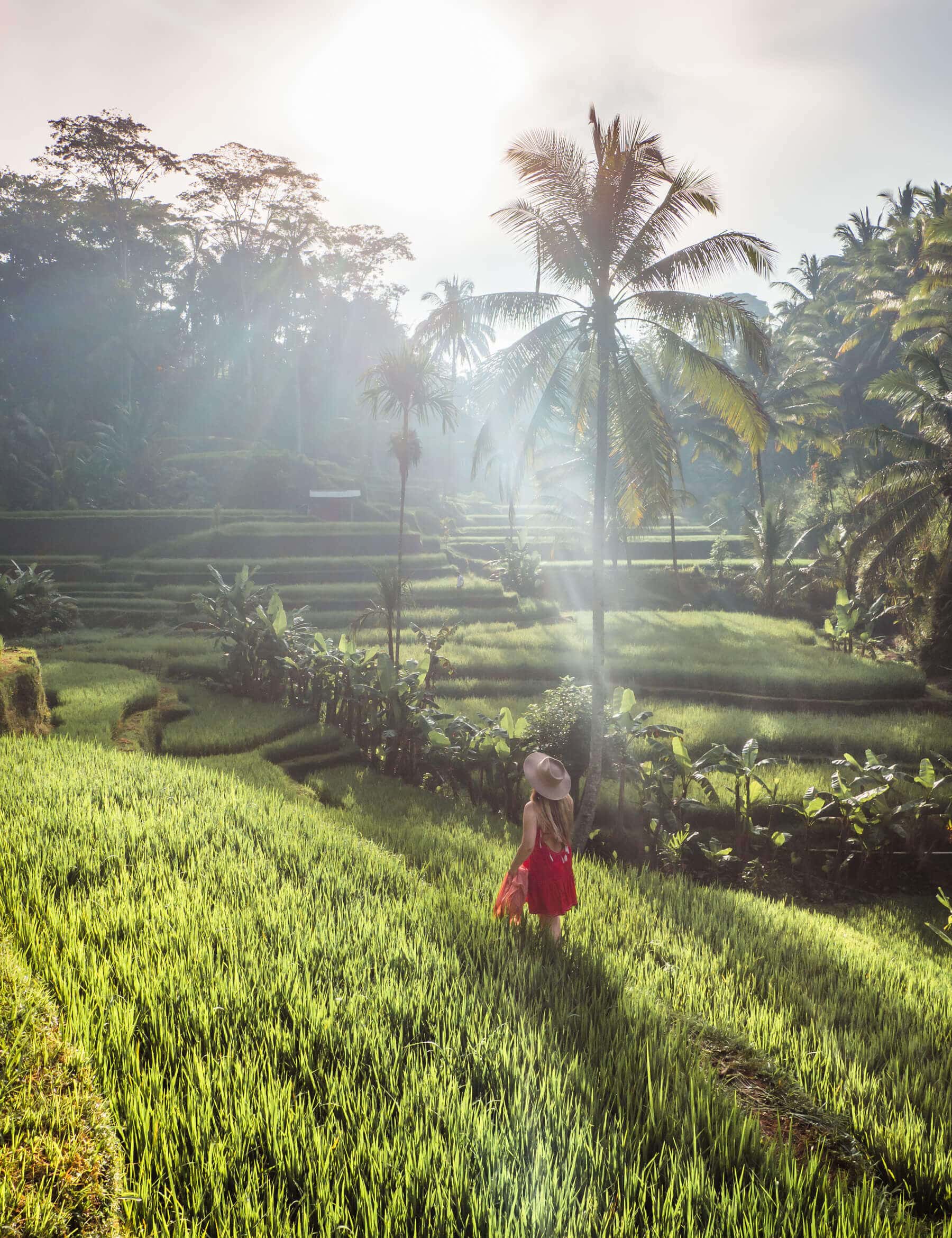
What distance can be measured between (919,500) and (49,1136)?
1706 cm

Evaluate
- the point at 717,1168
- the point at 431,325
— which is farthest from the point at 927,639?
the point at 717,1168

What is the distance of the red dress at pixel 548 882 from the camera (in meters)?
3.84

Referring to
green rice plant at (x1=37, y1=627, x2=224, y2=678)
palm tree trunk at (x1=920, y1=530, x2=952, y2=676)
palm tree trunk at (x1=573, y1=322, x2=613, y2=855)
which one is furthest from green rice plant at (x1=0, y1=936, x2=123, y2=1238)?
palm tree trunk at (x1=920, y1=530, x2=952, y2=676)

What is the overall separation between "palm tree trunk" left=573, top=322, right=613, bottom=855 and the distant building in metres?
22.8

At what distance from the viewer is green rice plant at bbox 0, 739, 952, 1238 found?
1.92m

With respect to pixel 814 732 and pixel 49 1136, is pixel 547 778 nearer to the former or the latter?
pixel 49 1136

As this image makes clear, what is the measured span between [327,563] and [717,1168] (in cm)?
2211

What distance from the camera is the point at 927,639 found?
15.1 metres

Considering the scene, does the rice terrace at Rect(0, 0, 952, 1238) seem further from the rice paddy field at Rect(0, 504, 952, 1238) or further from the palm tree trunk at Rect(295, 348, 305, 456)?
the palm tree trunk at Rect(295, 348, 305, 456)

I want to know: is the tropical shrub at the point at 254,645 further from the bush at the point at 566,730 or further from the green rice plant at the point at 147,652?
the bush at the point at 566,730

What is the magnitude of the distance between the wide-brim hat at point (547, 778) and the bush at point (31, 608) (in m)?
14.5

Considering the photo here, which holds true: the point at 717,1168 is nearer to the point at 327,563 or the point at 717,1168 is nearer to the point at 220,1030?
the point at 220,1030

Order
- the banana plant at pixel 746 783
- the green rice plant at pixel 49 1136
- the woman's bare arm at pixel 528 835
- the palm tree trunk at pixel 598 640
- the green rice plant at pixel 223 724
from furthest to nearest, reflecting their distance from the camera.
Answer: the green rice plant at pixel 223 724 → the palm tree trunk at pixel 598 640 → the banana plant at pixel 746 783 → the woman's bare arm at pixel 528 835 → the green rice plant at pixel 49 1136

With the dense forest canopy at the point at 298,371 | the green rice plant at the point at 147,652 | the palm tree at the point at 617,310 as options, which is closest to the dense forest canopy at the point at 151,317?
the dense forest canopy at the point at 298,371
